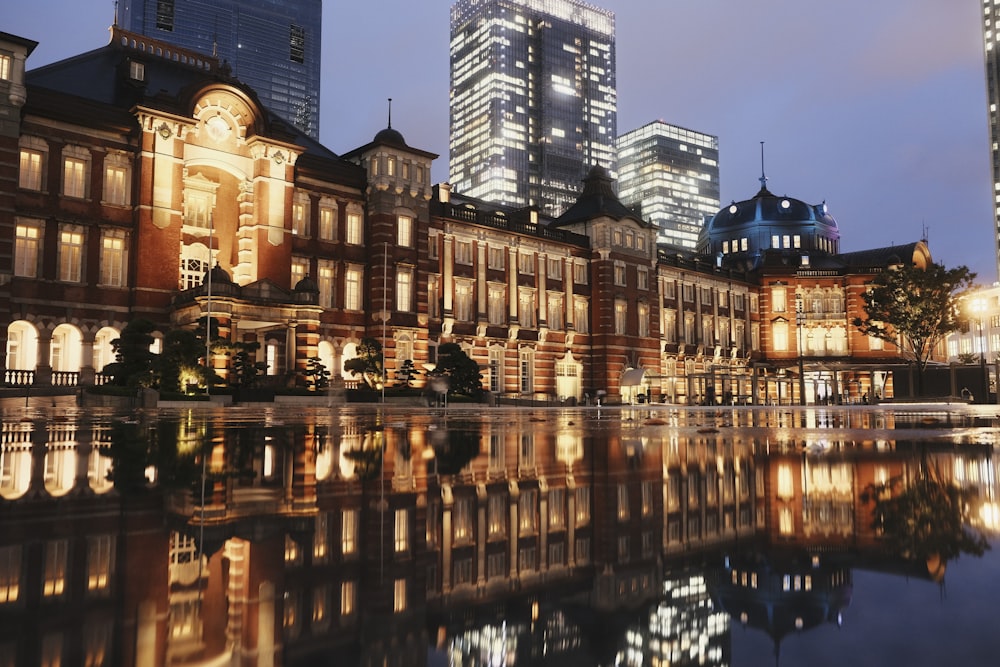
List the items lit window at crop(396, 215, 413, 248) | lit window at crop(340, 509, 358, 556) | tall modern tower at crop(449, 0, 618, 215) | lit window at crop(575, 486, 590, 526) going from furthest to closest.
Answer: tall modern tower at crop(449, 0, 618, 215) < lit window at crop(396, 215, 413, 248) < lit window at crop(575, 486, 590, 526) < lit window at crop(340, 509, 358, 556)

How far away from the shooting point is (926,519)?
2928 mm

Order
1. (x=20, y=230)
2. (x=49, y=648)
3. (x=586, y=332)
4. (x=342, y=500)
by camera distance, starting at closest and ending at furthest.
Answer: (x=49, y=648) < (x=342, y=500) < (x=20, y=230) < (x=586, y=332)

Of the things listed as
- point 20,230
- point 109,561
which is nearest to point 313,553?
point 109,561

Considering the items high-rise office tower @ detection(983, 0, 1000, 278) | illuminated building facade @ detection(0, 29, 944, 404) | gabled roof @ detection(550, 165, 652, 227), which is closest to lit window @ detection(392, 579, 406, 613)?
illuminated building facade @ detection(0, 29, 944, 404)

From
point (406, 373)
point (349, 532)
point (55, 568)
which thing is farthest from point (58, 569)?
point (406, 373)

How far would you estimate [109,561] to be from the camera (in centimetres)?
222

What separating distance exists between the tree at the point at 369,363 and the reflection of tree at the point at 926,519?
116ft

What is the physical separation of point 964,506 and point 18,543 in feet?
11.9

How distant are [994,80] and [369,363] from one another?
410 feet

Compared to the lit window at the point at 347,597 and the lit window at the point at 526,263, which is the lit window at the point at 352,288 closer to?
the lit window at the point at 526,263

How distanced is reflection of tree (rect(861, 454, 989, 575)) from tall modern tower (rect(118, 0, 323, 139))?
15455 centimetres

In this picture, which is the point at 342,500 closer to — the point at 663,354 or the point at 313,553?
the point at 313,553

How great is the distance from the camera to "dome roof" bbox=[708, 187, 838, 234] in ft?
269

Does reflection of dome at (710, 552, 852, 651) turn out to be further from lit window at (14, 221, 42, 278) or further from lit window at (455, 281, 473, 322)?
lit window at (455, 281, 473, 322)
